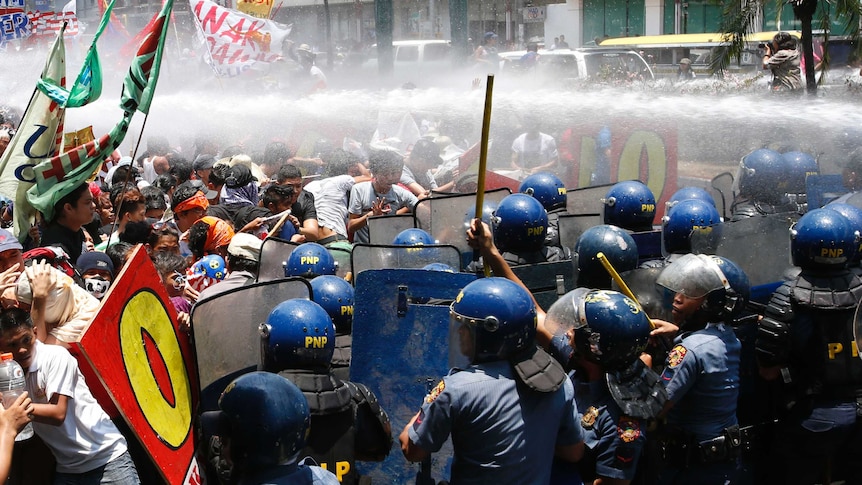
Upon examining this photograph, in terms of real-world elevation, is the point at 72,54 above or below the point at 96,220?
above

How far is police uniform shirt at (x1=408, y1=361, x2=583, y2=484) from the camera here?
3.27 metres

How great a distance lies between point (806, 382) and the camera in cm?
468

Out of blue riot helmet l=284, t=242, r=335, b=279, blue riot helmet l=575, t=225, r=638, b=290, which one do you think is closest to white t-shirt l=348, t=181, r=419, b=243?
blue riot helmet l=284, t=242, r=335, b=279

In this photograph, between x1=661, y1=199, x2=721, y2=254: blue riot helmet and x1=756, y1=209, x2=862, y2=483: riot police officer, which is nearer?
x1=756, y1=209, x2=862, y2=483: riot police officer

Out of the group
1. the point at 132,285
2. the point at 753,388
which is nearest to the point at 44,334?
the point at 132,285

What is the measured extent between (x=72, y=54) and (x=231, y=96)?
4.48 m

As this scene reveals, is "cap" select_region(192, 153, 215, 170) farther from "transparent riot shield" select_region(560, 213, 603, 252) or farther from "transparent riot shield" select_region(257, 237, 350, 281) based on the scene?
"transparent riot shield" select_region(560, 213, 603, 252)

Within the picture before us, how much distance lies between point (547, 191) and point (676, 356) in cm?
292

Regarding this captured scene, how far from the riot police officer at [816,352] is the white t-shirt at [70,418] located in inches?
122

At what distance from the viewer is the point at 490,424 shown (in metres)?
3.27

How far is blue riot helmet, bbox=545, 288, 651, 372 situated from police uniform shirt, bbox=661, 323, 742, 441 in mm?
604

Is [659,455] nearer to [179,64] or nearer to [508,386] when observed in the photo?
[508,386]

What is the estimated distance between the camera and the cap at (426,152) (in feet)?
34.2

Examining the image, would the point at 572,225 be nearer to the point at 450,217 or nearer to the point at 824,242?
the point at 450,217
